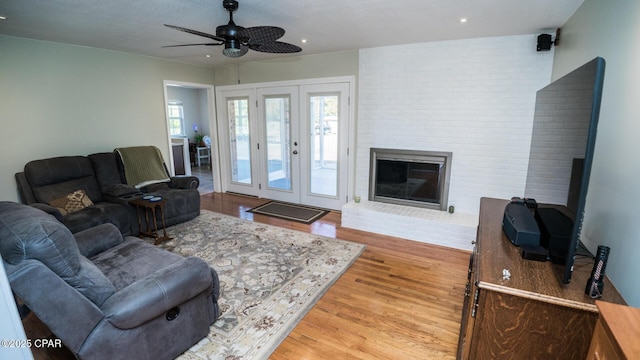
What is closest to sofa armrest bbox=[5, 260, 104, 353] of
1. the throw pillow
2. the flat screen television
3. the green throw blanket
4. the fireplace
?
the flat screen television

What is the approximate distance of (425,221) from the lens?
11.9 ft

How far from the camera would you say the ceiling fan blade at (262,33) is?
2277 mm

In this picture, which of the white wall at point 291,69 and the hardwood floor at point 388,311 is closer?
the hardwood floor at point 388,311

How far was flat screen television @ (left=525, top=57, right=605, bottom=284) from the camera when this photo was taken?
43.1 inches

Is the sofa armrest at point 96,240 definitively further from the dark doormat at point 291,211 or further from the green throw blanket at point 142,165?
the dark doormat at point 291,211

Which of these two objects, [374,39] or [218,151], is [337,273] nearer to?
[374,39]

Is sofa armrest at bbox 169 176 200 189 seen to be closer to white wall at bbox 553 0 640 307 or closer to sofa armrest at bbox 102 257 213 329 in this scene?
sofa armrest at bbox 102 257 213 329

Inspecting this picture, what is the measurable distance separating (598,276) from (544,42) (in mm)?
2943

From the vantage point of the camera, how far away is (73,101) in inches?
154

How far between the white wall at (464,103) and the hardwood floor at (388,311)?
3.51 ft

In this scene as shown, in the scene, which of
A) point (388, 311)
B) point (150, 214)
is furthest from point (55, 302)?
point (150, 214)

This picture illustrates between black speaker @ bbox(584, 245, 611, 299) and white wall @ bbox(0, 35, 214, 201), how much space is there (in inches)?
206

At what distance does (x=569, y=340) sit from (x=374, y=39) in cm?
338

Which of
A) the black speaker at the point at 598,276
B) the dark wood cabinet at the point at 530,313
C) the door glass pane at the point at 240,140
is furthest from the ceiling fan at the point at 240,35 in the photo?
the door glass pane at the point at 240,140
